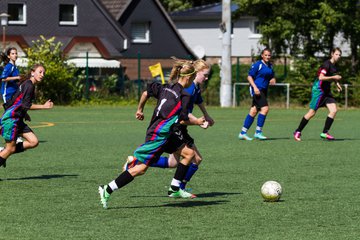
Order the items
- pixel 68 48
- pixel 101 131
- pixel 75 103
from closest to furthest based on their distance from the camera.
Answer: pixel 101 131
pixel 75 103
pixel 68 48

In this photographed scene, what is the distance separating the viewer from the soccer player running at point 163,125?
10172 mm

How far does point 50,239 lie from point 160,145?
7.62ft

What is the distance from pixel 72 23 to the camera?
181ft

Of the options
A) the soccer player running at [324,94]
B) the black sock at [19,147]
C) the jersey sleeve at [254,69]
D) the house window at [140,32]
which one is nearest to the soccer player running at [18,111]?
the black sock at [19,147]

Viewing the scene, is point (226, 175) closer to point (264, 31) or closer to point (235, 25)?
point (264, 31)

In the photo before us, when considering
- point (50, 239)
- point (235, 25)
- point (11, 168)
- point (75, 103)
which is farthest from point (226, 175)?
point (235, 25)

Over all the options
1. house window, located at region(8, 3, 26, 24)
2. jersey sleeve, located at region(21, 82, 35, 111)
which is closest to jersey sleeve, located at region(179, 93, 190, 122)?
jersey sleeve, located at region(21, 82, 35, 111)

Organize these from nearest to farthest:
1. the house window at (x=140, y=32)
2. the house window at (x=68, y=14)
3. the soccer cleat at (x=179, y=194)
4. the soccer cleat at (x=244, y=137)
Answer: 1. the soccer cleat at (x=179, y=194)
2. the soccer cleat at (x=244, y=137)
3. the house window at (x=68, y=14)
4. the house window at (x=140, y=32)

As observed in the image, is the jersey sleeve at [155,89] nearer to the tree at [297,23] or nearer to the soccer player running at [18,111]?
the soccer player running at [18,111]

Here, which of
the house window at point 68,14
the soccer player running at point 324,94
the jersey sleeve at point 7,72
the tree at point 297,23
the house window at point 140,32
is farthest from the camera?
the house window at point 140,32

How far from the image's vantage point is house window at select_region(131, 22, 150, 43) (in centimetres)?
6106

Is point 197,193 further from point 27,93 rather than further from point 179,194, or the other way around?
point 27,93

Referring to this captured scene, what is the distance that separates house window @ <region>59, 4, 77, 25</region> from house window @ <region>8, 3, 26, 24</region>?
2.51 m

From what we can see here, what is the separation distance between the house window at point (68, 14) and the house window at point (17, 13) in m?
2.51
